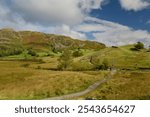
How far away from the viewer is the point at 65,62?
4953 inches

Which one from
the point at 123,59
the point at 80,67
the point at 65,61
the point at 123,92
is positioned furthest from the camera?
Answer: the point at 123,59

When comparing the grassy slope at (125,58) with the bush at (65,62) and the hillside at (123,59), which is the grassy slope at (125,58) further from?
the bush at (65,62)

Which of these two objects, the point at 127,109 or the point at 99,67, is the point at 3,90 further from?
the point at 99,67

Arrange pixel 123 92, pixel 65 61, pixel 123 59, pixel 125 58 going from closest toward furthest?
pixel 123 92 → pixel 65 61 → pixel 123 59 → pixel 125 58

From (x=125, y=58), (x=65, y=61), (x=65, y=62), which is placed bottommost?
(x=65, y=62)

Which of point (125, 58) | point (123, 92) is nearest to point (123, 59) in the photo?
point (125, 58)

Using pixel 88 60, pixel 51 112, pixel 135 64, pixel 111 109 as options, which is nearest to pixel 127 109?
pixel 111 109

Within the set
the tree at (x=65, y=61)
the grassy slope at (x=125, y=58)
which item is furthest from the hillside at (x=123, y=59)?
the tree at (x=65, y=61)

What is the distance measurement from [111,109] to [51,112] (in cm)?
334

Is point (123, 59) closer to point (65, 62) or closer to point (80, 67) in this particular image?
point (80, 67)

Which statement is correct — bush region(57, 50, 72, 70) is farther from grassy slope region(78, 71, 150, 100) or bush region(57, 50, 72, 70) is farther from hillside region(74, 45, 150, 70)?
grassy slope region(78, 71, 150, 100)

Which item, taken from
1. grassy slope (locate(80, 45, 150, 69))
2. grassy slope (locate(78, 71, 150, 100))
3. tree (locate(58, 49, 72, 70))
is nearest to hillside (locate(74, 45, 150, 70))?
grassy slope (locate(80, 45, 150, 69))

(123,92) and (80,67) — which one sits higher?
(80,67)

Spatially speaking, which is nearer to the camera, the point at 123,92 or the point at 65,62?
the point at 123,92
